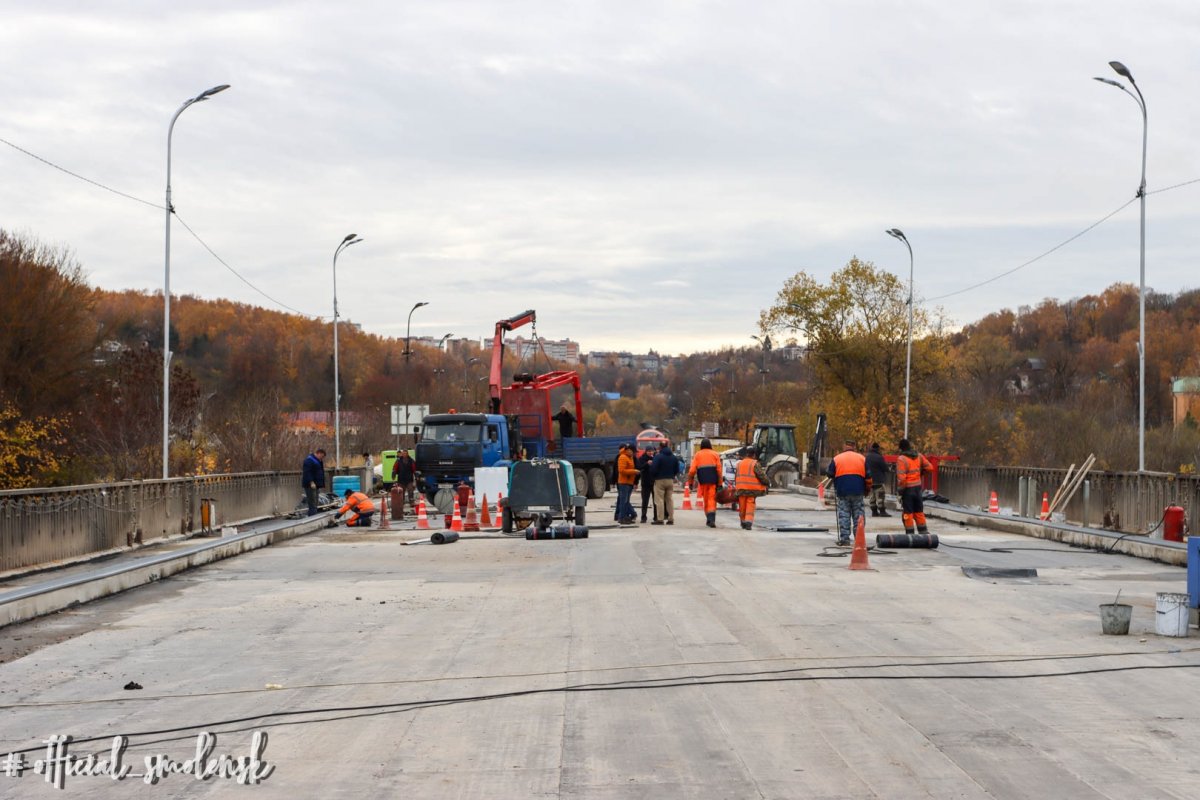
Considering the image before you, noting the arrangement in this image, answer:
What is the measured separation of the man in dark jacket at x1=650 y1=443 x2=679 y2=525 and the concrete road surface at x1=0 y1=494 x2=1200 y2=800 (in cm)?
1225

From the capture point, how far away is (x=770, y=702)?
30.7 feet

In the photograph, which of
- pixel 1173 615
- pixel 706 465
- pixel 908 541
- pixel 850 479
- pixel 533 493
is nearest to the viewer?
pixel 1173 615

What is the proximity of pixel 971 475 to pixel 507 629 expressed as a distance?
28.9 m

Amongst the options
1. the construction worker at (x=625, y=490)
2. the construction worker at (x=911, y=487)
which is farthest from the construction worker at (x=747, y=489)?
the construction worker at (x=911, y=487)

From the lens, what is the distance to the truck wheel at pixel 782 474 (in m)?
61.8

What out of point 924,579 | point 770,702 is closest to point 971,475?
point 924,579

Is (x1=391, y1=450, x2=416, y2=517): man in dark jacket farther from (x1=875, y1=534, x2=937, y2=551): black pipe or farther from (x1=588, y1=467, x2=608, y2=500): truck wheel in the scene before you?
Result: (x1=875, y1=534, x2=937, y2=551): black pipe

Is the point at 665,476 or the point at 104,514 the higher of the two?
the point at 665,476

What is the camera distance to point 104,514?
21984 mm

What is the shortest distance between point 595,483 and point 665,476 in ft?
47.1

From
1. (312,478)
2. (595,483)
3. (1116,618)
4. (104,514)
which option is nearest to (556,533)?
(104,514)

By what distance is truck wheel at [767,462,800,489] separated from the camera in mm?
61781

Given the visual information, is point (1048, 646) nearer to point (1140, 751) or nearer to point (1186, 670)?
point (1186, 670)

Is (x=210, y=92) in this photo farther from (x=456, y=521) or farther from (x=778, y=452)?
(x=778, y=452)
